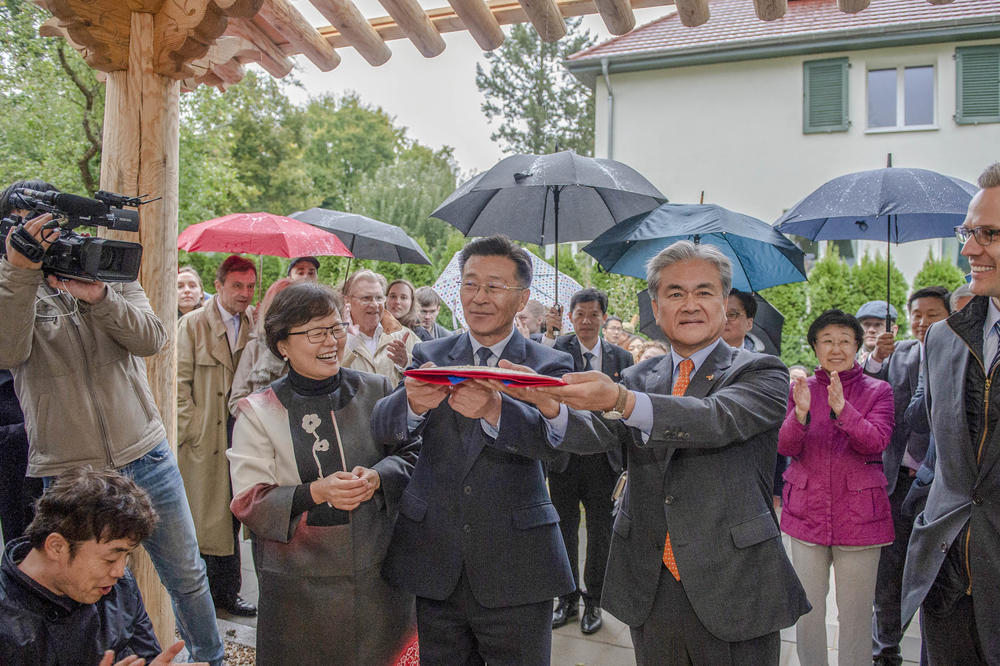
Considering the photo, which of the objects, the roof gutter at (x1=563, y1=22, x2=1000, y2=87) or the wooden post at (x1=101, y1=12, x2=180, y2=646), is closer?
the wooden post at (x1=101, y1=12, x2=180, y2=646)

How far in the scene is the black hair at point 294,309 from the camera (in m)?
2.64

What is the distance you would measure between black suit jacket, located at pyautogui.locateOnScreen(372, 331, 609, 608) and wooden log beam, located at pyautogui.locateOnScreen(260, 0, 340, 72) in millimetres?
2137

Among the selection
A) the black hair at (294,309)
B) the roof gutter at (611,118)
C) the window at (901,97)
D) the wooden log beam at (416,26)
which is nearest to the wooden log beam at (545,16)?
the wooden log beam at (416,26)

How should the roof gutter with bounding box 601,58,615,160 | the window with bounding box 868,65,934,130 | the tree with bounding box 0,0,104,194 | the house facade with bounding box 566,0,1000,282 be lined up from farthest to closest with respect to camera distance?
1. the roof gutter with bounding box 601,58,615,160
2. the tree with bounding box 0,0,104,194
3. the window with bounding box 868,65,934,130
4. the house facade with bounding box 566,0,1000,282

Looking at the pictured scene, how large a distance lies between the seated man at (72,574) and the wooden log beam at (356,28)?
226 centimetres

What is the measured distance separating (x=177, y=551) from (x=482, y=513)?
4.88 feet

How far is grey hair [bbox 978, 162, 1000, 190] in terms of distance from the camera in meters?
2.43

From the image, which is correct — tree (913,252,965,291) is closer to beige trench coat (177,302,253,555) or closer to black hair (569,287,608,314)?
black hair (569,287,608,314)

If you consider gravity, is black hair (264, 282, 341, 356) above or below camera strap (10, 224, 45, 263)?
below

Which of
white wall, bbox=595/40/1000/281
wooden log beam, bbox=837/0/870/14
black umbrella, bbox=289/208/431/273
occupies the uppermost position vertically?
white wall, bbox=595/40/1000/281

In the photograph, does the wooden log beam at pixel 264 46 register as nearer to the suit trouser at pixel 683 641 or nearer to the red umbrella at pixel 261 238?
the red umbrella at pixel 261 238

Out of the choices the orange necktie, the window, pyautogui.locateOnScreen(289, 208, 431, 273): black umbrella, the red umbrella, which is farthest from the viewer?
the window

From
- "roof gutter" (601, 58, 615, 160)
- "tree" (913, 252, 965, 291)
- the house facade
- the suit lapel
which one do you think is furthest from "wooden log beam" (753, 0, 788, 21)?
"roof gutter" (601, 58, 615, 160)

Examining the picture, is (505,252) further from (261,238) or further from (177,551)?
(261,238)
